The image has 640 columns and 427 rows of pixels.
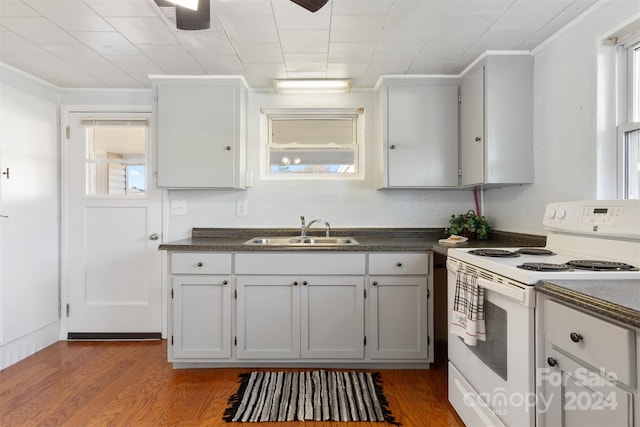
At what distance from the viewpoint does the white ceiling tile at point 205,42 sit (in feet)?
6.44

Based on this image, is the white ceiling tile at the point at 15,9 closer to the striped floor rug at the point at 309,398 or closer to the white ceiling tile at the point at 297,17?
the white ceiling tile at the point at 297,17

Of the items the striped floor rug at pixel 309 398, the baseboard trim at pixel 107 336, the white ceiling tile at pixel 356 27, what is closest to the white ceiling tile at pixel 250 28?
the white ceiling tile at pixel 356 27

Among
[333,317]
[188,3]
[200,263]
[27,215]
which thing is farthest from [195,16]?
[27,215]

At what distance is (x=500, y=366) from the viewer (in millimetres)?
1426

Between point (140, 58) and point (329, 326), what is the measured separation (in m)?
2.19

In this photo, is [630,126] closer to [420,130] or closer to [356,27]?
[420,130]

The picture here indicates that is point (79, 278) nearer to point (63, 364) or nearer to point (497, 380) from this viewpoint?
point (63, 364)

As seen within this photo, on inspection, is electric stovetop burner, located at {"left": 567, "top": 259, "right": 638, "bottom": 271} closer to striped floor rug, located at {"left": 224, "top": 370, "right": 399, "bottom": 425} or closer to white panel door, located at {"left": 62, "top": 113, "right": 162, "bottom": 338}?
striped floor rug, located at {"left": 224, "top": 370, "right": 399, "bottom": 425}

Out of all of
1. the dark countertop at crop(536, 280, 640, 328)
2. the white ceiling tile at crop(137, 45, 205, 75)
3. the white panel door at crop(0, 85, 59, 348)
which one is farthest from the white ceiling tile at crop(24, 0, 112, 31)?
the dark countertop at crop(536, 280, 640, 328)

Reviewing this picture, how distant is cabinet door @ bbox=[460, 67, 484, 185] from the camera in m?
2.25

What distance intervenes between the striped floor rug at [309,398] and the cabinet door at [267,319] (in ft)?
0.51

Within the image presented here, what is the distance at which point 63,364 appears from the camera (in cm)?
242

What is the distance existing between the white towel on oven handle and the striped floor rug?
654 millimetres

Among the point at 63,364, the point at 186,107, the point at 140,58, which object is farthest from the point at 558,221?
the point at 63,364
